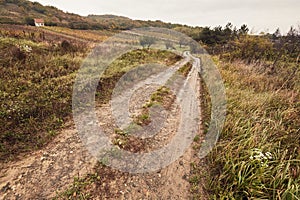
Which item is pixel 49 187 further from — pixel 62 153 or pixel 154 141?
pixel 154 141

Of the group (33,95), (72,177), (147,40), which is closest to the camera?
(72,177)

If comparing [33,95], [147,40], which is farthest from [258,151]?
[147,40]

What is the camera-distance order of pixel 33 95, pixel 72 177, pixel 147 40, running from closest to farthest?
1. pixel 72 177
2. pixel 33 95
3. pixel 147 40

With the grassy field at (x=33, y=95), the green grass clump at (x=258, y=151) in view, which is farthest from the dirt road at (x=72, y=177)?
the green grass clump at (x=258, y=151)

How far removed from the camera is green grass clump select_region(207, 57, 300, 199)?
7.70 feet

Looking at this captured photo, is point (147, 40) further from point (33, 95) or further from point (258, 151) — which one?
point (258, 151)

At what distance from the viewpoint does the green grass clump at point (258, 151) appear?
235cm

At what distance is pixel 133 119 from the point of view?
445 cm

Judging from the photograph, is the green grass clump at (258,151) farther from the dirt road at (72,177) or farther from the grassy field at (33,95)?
the grassy field at (33,95)

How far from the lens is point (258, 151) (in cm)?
265

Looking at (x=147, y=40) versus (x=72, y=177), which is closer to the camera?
(x=72, y=177)

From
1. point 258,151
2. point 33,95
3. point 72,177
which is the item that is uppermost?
point 258,151

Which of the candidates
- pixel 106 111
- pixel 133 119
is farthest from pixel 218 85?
pixel 106 111

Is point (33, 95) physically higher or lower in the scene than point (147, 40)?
lower
